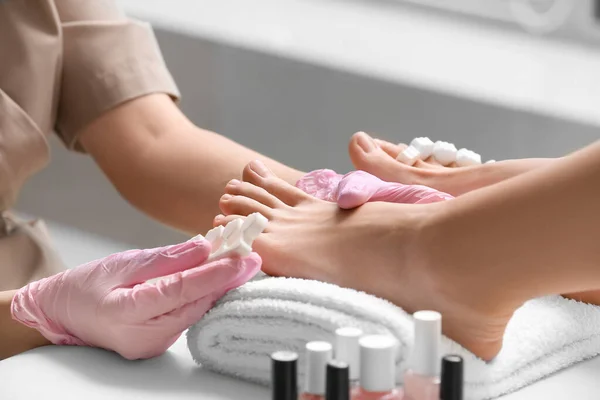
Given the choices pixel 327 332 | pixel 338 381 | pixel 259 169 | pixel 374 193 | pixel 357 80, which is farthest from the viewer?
pixel 357 80

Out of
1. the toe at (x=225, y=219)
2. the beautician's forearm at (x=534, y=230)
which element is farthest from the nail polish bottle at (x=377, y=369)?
the toe at (x=225, y=219)

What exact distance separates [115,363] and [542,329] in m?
0.35

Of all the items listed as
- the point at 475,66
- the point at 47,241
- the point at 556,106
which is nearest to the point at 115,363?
the point at 47,241

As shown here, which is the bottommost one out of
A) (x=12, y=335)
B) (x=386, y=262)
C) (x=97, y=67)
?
(x=12, y=335)

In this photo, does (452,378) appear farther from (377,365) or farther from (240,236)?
(240,236)

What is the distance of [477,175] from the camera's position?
958mm

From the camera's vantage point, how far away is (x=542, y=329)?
33.2 inches

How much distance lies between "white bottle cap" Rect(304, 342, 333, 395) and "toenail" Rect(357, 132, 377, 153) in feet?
1.31

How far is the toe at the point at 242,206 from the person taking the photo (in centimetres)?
93

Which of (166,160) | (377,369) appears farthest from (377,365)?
(166,160)

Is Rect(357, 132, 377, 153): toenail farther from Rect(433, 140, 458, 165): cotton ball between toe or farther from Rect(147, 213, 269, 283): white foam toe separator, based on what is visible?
Rect(147, 213, 269, 283): white foam toe separator

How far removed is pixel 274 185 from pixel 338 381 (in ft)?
1.17

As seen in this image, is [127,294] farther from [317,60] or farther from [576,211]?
[317,60]

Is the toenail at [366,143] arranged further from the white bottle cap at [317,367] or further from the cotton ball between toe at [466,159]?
the white bottle cap at [317,367]
